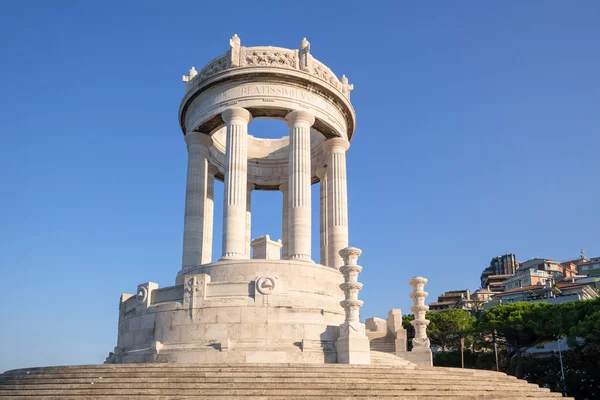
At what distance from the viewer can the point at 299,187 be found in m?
34.7

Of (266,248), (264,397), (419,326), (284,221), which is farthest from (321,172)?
(264,397)

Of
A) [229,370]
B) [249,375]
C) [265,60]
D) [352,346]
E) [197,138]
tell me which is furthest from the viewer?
[197,138]

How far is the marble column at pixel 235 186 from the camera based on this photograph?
107ft

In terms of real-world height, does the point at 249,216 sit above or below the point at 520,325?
above

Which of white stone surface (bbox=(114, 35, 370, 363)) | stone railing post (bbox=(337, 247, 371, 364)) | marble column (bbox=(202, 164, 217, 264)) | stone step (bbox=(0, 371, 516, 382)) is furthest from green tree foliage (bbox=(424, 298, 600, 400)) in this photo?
stone step (bbox=(0, 371, 516, 382))

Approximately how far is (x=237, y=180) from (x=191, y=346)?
36.3ft

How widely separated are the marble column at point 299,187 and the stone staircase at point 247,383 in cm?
1339

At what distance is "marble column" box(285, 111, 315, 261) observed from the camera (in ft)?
111

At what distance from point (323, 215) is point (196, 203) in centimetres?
967

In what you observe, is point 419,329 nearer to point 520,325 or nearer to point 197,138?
point 197,138

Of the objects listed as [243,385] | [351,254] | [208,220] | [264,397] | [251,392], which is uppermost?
[208,220]

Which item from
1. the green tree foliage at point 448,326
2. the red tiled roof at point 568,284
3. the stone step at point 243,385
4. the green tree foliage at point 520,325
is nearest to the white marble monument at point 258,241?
the stone step at point 243,385

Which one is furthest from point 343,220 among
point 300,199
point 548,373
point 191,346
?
point 548,373

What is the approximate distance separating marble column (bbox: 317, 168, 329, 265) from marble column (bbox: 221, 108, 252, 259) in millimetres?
7574
